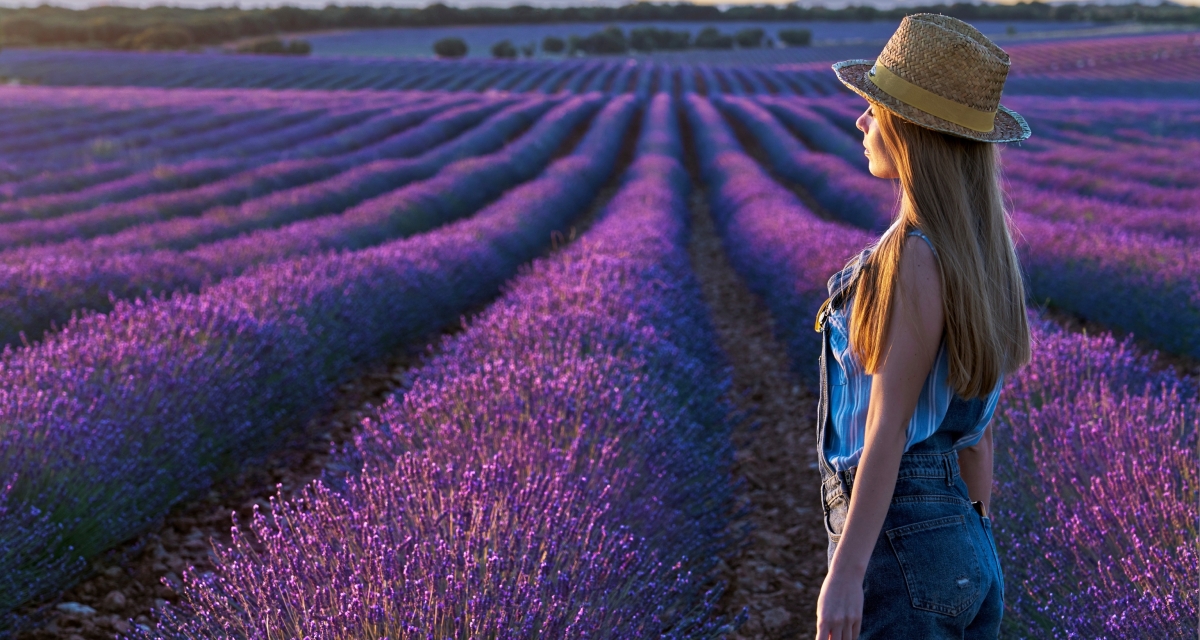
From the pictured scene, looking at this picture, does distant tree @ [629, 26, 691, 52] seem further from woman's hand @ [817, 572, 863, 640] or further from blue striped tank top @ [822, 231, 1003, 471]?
woman's hand @ [817, 572, 863, 640]

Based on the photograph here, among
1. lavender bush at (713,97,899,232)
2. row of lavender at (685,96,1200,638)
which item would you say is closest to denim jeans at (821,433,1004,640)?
row of lavender at (685,96,1200,638)

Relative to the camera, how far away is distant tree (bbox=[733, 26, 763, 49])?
6225cm

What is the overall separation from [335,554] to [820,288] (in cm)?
359

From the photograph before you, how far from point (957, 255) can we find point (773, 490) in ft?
8.41

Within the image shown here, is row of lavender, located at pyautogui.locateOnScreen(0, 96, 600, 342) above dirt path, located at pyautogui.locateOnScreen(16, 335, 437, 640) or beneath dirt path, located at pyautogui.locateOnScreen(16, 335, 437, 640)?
above

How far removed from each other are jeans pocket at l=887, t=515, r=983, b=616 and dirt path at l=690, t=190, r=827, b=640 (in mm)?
1477

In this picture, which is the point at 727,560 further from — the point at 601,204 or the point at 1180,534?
the point at 601,204

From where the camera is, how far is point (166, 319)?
11.6 ft

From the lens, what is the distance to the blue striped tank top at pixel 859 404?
4.00 ft

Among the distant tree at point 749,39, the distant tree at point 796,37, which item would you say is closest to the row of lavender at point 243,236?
the distant tree at point 749,39

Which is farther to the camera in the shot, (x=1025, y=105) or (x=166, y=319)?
(x=1025, y=105)

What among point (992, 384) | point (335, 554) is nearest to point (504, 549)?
point (335, 554)

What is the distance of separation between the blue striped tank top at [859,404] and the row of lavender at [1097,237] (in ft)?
5.05

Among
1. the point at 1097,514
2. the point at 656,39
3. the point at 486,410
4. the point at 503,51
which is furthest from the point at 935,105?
the point at 656,39
